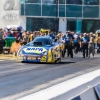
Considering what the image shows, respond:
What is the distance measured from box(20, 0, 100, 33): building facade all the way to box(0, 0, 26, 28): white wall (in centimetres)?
169

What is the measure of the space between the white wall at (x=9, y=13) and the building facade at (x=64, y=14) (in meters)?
1.69

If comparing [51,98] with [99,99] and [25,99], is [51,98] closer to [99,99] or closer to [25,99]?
[25,99]

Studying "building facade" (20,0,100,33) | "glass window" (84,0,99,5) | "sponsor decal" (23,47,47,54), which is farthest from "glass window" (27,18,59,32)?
"sponsor decal" (23,47,47,54)

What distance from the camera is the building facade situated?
178 ft

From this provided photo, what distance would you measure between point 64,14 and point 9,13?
7370mm

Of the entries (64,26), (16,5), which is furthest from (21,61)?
(16,5)

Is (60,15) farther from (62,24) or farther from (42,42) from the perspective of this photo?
(42,42)

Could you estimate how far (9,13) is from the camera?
57.3 m

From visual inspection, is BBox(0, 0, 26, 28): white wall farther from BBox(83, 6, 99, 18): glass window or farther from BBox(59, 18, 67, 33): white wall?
BBox(83, 6, 99, 18): glass window

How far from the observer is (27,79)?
51.2ft

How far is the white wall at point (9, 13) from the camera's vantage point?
187 feet

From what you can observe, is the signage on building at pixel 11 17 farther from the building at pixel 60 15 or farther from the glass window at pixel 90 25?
the glass window at pixel 90 25

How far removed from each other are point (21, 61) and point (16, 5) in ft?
113

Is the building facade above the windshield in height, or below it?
above
